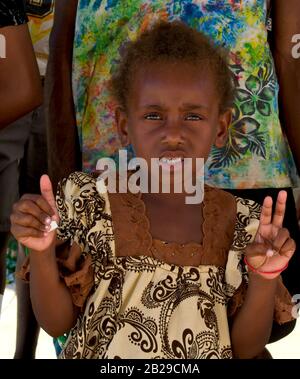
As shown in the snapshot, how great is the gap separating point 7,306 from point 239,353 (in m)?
2.23

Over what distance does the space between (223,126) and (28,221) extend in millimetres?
642

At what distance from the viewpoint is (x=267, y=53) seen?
217 centimetres

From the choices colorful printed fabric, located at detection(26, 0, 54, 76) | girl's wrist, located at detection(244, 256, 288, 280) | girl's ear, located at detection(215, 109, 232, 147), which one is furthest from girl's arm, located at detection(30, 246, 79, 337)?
colorful printed fabric, located at detection(26, 0, 54, 76)

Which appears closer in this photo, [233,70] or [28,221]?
[28,221]

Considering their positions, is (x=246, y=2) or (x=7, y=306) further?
(x=7, y=306)

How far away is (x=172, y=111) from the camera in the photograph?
78.9 inches

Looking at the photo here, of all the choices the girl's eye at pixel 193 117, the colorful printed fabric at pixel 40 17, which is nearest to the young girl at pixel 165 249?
the girl's eye at pixel 193 117

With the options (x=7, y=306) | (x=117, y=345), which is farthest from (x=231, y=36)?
(x=7, y=306)

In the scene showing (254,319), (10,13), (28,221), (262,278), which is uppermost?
(10,13)

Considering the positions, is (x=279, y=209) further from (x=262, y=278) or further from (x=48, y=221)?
(x=48, y=221)

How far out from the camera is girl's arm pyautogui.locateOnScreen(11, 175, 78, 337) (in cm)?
177

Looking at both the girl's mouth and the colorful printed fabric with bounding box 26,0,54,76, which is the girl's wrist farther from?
the colorful printed fabric with bounding box 26,0,54,76

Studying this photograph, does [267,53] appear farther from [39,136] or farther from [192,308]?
[39,136]

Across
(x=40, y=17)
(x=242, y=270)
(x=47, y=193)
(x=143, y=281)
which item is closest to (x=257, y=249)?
(x=242, y=270)
